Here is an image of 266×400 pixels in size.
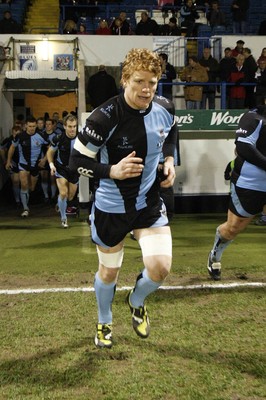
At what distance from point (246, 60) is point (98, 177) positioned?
1169cm

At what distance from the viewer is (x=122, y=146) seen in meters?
4.16

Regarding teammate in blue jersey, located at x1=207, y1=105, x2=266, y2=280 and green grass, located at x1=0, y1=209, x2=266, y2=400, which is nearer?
green grass, located at x1=0, y1=209, x2=266, y2=400

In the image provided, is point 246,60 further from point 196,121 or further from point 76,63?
point 76,63

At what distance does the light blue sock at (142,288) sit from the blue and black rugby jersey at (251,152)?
221cm

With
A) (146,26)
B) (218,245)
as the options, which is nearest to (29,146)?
(146,26)

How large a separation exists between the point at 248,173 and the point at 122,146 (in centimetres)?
245

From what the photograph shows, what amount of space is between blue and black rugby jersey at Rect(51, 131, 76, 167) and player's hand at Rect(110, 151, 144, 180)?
6.90 meters

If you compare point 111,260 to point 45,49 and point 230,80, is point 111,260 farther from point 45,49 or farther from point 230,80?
point 45,49

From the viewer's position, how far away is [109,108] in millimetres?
4090

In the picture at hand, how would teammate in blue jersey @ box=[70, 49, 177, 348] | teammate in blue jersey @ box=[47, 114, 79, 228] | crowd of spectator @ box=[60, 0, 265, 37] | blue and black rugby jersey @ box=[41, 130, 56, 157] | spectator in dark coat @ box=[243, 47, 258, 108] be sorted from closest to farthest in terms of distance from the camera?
teammate in blue jersey @ box=[70, 49, 177, 348] < teammate in blue jersey @ box=[47, 114, 79, 228] < blue and black rugby jersey @ box=[41, 130, 56, 157] < spectator in dark coat @ box=[243, 47, 258, 108] < crowd of spectator @ box=[60, 0, 265, 37]

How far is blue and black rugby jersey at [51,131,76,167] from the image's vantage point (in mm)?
10719

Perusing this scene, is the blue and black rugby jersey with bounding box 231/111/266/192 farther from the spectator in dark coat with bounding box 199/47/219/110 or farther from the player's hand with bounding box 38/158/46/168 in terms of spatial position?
the spectator in dark coat with bounding box 199/47/219/110

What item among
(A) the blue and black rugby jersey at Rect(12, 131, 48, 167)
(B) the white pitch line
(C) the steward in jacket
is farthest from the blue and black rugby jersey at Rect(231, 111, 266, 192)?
(C) the steward in jacket

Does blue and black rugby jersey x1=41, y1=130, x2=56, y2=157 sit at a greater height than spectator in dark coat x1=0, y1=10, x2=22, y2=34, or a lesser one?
lesser
